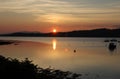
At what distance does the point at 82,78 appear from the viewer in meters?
28.2

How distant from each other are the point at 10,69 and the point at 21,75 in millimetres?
921

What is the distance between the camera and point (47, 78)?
2053 cm

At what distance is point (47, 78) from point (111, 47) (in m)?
82.4

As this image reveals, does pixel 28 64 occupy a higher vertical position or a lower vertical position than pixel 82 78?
higher

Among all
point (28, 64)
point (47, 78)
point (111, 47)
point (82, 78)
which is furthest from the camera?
point (111, 47)

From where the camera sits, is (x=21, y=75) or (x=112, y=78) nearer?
(x=21, y=75)

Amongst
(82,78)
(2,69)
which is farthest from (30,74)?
(82,78)

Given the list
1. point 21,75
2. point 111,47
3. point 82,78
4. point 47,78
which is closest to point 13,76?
point 21,75

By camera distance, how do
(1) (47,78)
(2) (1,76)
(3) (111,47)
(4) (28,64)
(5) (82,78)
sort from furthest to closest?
(3) (111,47)
(5) (82,78)
(1) (47,78)
(4) (28,64)
(2) (1,76)

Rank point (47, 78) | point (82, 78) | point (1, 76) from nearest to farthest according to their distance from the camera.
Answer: point (1, 76), point (47, 78), point (82, 78)

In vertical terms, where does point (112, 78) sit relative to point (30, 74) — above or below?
below

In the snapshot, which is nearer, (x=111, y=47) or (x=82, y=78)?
(x=82, y=78)

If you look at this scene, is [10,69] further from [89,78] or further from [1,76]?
[89,78]

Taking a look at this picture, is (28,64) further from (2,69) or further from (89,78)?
(89,78)
